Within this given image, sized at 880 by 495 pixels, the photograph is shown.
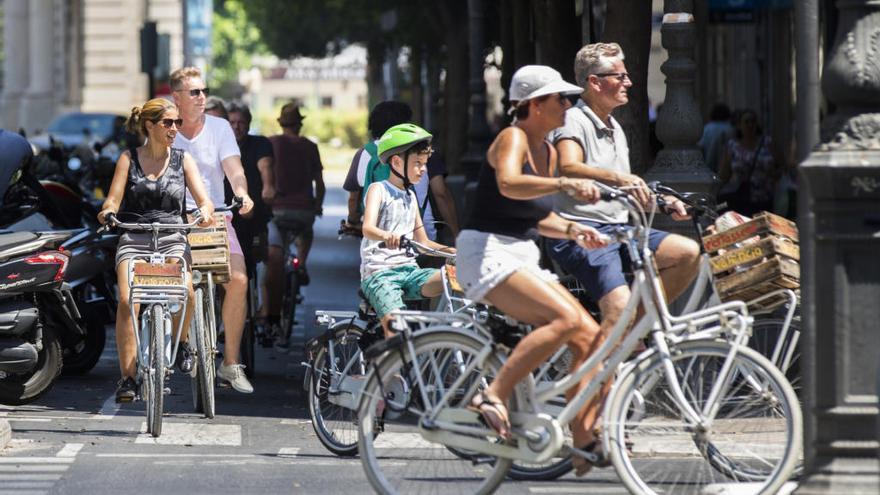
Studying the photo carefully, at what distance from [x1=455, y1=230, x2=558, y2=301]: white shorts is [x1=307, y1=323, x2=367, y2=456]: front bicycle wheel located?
176 centimetres

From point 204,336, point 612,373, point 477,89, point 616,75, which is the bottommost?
point 204,336

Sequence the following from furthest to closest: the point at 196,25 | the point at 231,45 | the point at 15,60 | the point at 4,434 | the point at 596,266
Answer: the point at 231,45 < the point at 15,60 < the point at 196,25 < the point at 4,434 < the point at 596,266

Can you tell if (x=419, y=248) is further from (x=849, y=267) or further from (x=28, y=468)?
(x=849, y=267)

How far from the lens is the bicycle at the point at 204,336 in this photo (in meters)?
10.2

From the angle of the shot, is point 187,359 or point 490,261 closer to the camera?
point 490,261

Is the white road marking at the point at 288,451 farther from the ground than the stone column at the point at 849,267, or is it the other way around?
the stone column at the point at 849,267

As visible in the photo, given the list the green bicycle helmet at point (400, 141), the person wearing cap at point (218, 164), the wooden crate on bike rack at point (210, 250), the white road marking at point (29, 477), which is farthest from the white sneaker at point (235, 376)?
the white road marking at point (29, 477)

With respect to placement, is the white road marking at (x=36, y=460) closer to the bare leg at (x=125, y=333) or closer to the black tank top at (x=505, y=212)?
the bare leg at (x=125, y=333)

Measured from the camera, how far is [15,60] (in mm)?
61312

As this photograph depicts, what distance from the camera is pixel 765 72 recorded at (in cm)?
2856

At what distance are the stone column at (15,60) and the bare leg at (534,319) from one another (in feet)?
180

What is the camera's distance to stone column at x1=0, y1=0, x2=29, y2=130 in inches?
2394

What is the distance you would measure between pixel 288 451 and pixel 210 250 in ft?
4.93

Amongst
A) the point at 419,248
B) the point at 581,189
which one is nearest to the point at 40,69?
the point at 419,248
